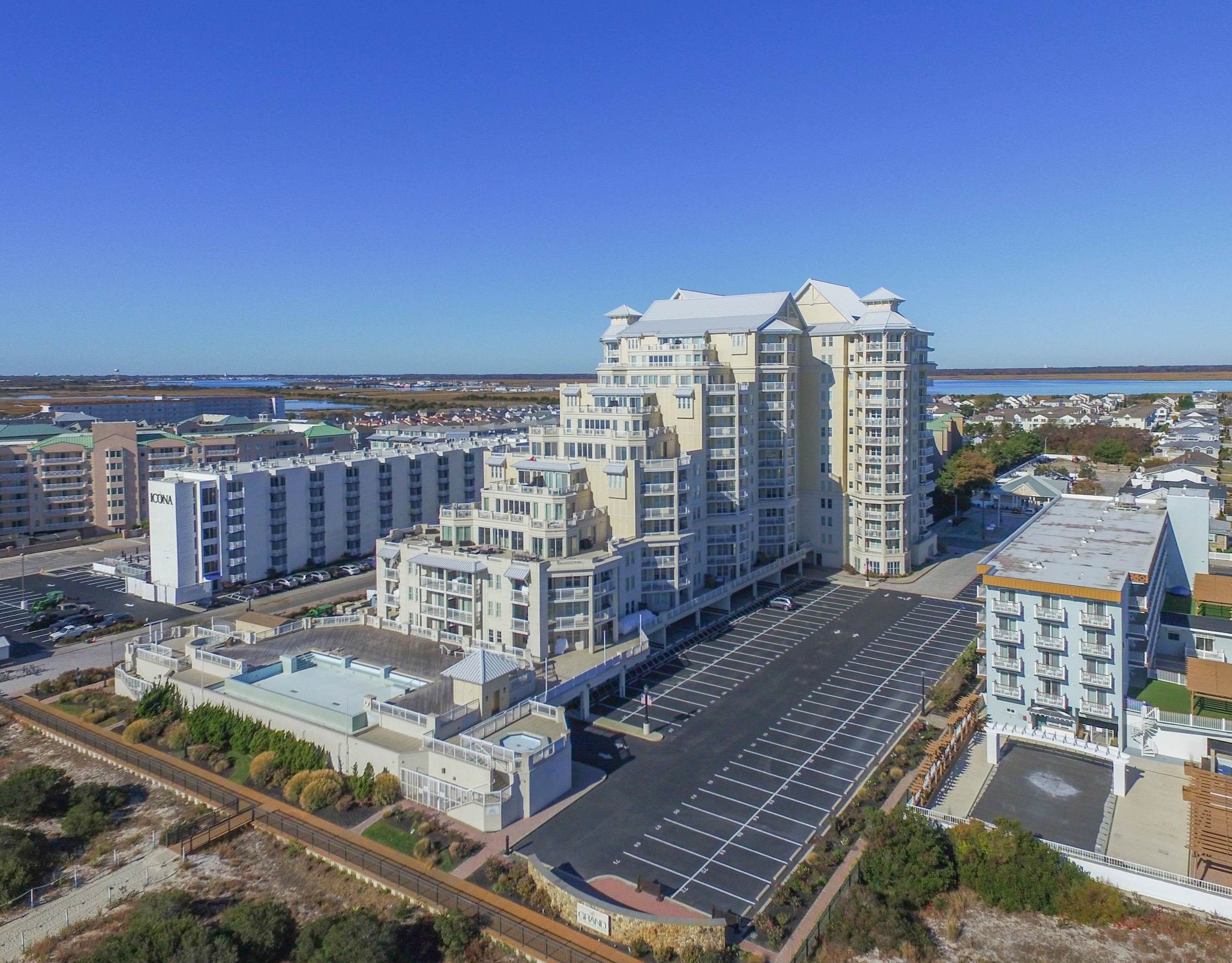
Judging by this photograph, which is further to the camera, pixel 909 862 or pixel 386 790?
pixel 386 790

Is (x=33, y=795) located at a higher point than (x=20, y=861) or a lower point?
higher

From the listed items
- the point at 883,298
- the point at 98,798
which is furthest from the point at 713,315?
the point at 98,798

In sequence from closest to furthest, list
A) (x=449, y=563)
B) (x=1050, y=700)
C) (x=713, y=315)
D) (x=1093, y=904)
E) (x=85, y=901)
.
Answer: (x=1093, y=904), (x=85, y=901), (x=1050, y=700), (x=449, y=563), (x=713, y=315)

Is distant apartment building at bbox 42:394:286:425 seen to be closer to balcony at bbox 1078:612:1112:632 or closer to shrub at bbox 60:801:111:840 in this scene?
shrub at bbox 60:801:111:840

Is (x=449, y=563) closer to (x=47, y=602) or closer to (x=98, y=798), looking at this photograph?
(x=98, y=798)

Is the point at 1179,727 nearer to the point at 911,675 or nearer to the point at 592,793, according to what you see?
the point at 911,675

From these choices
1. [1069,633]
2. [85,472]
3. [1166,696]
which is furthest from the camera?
[85,472]

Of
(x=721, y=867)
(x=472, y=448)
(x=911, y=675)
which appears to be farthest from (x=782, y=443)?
(x=721, y=867)
